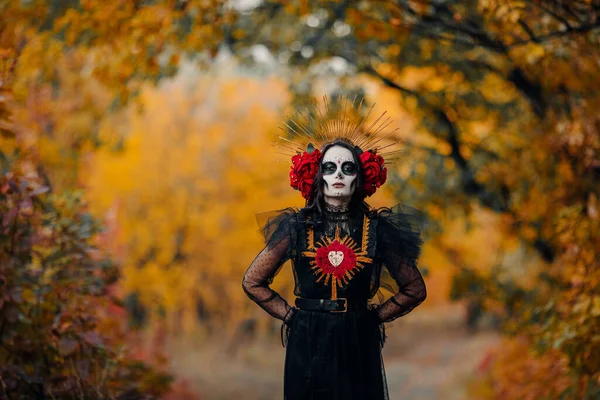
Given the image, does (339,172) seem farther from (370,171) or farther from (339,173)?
A: (370,171)

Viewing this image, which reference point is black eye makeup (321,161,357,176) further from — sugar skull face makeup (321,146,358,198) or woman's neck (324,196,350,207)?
woman's neck (324,196,350,207)

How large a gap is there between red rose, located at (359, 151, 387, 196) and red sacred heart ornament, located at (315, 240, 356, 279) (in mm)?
365

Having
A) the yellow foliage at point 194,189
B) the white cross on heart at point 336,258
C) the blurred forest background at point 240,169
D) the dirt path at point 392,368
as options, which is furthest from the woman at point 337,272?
the yellow foliage at point 194,189

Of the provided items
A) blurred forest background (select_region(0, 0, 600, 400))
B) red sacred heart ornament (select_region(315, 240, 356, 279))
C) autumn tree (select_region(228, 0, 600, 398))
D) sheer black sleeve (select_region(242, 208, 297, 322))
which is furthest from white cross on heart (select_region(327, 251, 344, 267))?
autumn tree (select_region(228, 0, 600, 398))

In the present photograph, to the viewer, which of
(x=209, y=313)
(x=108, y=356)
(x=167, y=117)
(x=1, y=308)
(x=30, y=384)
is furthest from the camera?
(x=209, y=313)

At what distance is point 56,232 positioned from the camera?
5.47 metres

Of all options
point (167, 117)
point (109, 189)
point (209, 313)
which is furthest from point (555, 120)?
point (209, 313)

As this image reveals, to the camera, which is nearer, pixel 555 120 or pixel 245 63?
pixel 555 120

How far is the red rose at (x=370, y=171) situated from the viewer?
164 inches

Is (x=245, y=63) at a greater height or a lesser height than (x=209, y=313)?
lesser

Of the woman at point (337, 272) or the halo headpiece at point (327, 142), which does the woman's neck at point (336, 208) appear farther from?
the halo headpiece at point (327, 142)

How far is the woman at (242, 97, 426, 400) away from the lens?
4.02 m

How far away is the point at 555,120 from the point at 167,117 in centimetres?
1231

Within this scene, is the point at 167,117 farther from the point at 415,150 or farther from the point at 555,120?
the point at 555,120
